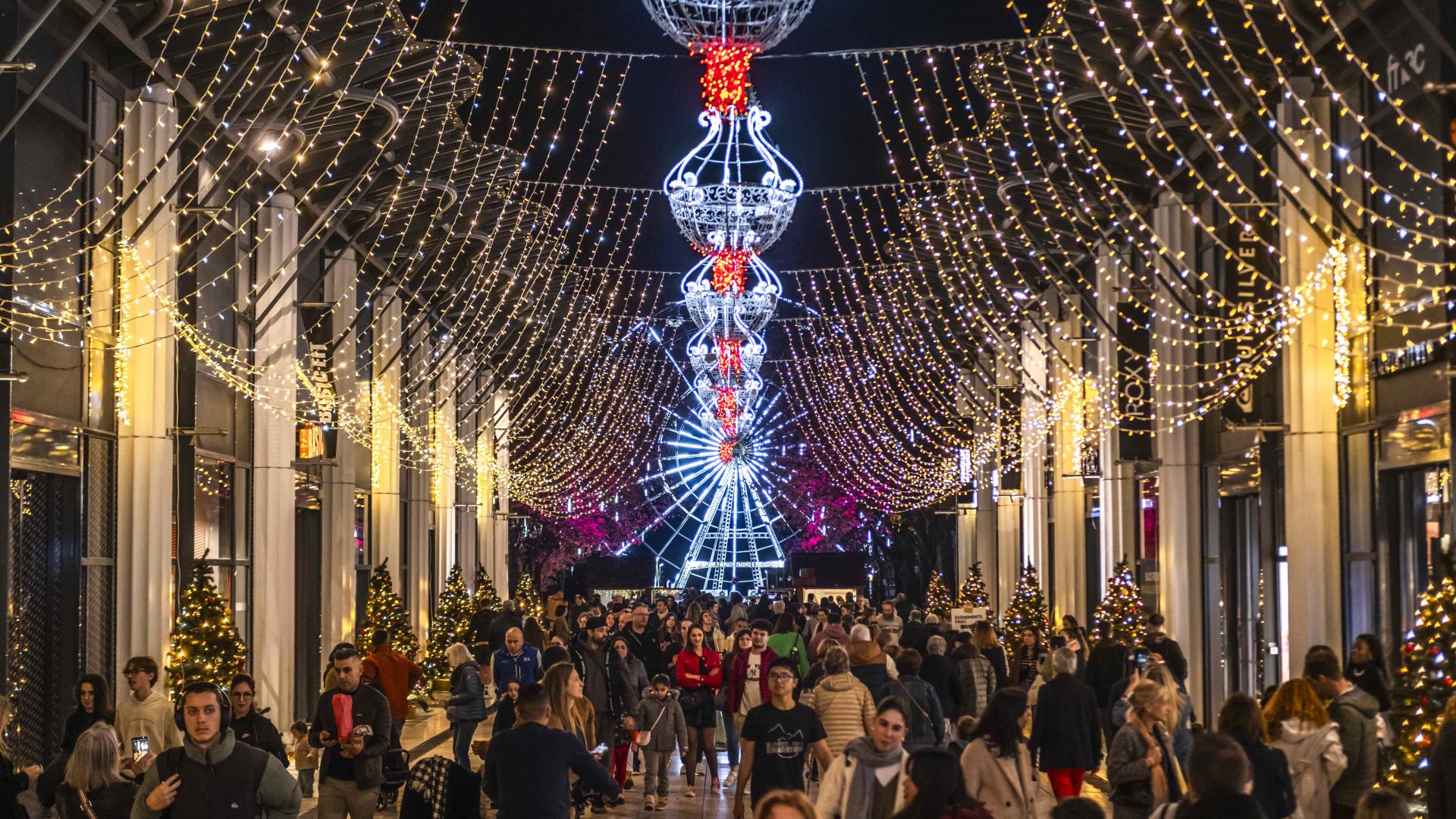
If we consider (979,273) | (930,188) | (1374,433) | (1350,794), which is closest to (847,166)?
(930,188)

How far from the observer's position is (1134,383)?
2514 cm

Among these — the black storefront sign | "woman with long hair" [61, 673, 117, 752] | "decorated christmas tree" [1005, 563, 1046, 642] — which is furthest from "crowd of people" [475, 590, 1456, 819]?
"decorated christmas tree" [1005, 563, 1046, 642]

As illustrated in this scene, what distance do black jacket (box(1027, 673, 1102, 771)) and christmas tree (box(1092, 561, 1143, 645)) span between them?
9.48 m

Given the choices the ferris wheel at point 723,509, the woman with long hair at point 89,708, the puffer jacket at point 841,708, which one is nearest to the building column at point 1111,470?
the puffer jacket at point 841,708

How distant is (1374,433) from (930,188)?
15.5 m

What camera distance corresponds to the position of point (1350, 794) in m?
11.1

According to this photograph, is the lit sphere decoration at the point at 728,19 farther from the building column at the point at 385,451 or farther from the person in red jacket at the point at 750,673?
the building column at the point at 385,451

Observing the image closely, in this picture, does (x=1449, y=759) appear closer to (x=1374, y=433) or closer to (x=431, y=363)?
(x=1374, y=433)

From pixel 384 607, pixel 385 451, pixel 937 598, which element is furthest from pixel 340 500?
pixel 937 598

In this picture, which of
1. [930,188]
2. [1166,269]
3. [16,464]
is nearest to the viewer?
[16,464]

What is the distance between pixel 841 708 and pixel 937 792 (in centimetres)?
574

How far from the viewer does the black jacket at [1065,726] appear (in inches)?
562

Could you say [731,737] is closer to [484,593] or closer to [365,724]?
[365,724]

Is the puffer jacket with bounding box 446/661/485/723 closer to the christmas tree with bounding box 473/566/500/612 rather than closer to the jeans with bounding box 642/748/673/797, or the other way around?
the jeans with bounding box 642/748/673/797
